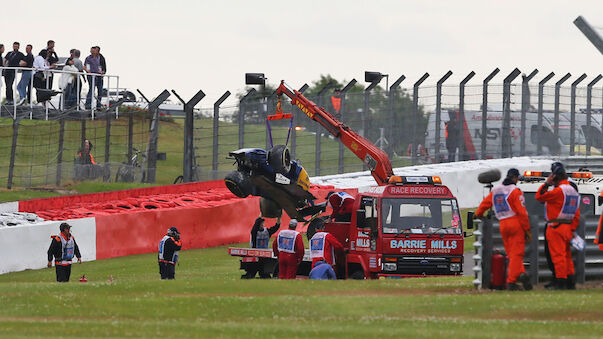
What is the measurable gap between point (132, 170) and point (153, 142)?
3.66 ft

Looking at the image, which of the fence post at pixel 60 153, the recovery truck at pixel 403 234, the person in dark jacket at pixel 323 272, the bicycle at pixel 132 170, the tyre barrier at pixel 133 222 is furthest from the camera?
the bicycle at pixel 132 170

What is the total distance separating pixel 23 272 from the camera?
22.9 meters

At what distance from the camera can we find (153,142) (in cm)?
3234

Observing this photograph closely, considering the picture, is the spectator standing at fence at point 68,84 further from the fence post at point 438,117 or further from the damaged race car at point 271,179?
the damaged race car at point 271,179

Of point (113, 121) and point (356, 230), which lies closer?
point (356, 230)

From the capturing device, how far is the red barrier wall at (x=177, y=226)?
2488 cm

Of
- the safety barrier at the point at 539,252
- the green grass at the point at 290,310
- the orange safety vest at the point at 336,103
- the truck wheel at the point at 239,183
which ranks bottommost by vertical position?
the green grass at the point at 290,310

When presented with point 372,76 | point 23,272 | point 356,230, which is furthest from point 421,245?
point 372,76

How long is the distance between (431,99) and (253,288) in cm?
1923

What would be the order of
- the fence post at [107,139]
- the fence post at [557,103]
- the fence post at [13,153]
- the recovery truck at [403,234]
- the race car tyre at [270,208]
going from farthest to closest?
the fence post at [557,103] → the fence post at [107,139] → the fence post at [13,153] → the race car tyre at [270,208] → the recovery truck at [403,234]

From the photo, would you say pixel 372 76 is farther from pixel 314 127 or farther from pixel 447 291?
pixel 447 291

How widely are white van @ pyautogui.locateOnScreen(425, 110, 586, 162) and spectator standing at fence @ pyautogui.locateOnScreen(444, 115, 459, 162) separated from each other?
0.12m

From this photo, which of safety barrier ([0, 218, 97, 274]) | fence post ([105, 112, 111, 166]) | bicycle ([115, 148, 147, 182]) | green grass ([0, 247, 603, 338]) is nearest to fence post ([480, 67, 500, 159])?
bicycle ([115, 148, 147, 182])

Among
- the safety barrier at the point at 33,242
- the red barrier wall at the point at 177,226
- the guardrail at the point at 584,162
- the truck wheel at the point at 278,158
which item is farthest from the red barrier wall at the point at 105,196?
the guardrail at the point at 584,162
